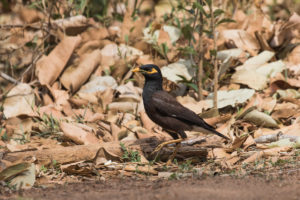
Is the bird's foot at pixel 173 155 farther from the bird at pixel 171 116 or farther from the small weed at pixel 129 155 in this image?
the small weed at pixel 129 155

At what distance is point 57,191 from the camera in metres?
4.45

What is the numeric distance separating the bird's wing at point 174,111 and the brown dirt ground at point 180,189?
4.10ft

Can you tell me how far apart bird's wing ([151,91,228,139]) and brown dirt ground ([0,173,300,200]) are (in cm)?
125

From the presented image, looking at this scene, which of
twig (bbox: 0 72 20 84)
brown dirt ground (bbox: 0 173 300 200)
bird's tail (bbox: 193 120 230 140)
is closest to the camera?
brown dirt ground (bbox: 0 173 300 200)

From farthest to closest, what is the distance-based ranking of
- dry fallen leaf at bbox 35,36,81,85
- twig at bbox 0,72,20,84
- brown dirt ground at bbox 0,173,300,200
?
twig at bbox 0,72,20,84 < dry fallen leaf at bbox 35,36,81,85 < brown dirt ground at bbox 0,173,300,200

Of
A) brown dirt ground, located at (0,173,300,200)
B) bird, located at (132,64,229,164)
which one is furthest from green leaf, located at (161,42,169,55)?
brown dirt ground, located at (0,173,300,200)

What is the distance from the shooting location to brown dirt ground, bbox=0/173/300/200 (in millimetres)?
3928

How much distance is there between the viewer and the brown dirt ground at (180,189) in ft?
12.9

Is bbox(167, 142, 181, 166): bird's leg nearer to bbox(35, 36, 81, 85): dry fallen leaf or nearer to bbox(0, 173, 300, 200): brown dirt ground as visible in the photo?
bbox(0, 173, 300, 200): brown dirt ground

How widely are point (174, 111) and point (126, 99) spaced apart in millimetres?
1542

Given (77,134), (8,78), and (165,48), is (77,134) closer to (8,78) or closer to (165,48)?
(8,78)

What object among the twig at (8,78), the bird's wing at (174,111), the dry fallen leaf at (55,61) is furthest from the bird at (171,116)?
the twig at (8,78)

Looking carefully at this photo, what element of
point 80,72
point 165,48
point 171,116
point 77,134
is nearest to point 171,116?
point 171,116

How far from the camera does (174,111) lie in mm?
5988
